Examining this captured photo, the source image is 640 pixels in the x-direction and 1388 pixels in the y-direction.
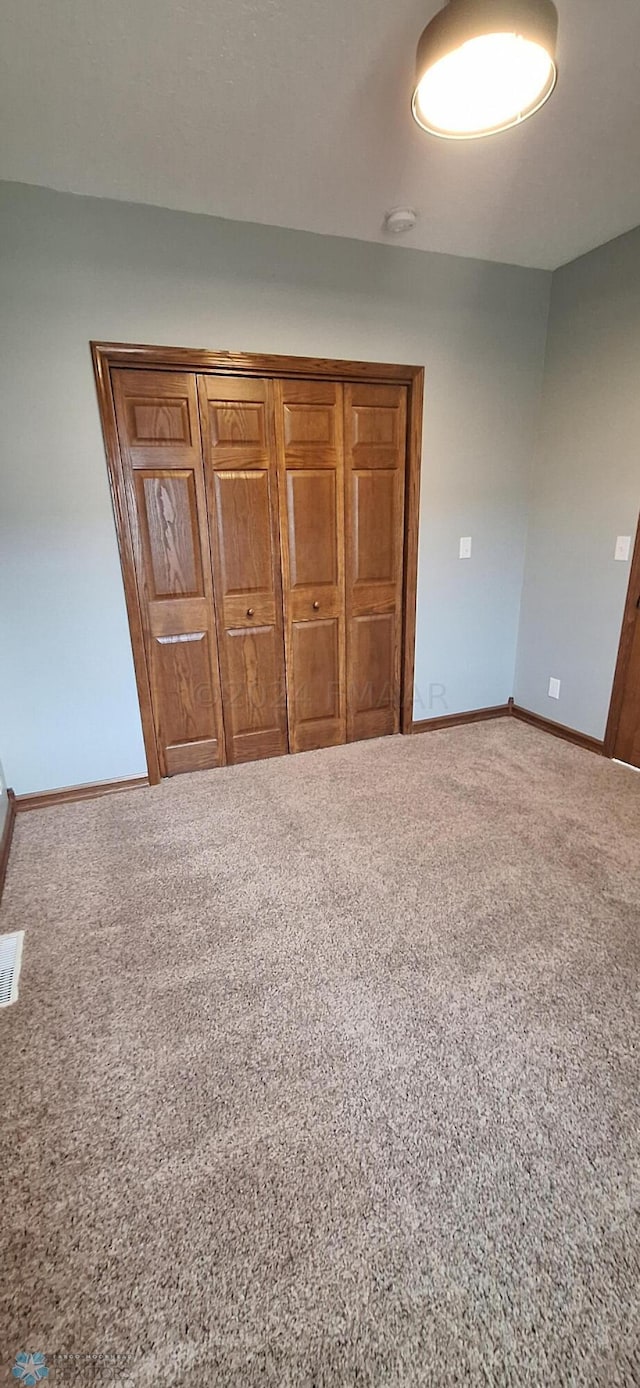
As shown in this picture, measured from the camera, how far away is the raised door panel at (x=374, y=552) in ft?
9.45

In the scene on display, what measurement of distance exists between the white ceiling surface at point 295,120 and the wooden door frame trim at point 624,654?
1.51 m

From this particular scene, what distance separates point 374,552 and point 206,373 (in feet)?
3.96

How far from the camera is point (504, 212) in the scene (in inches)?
92.7

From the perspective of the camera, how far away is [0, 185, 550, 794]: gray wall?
2.21m

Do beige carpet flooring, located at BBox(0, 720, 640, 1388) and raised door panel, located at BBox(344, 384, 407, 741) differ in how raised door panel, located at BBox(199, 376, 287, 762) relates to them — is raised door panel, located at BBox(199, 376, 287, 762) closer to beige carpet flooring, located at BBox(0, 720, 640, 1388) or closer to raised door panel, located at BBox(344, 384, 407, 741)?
raised door panel, located at BBox(344, 384, 407, 741)

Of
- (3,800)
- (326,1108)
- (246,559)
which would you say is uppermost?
(246,559)

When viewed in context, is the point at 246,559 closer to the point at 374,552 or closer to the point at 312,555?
the point at 312,555

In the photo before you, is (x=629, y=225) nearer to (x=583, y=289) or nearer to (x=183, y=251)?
(x=583, y=289)

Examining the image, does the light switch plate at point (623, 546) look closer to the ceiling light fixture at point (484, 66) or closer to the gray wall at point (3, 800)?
the ceiling light fixture at point (484, 66)

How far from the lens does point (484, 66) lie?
139 cm

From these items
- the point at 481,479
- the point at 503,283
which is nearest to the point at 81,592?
the point at 481,479

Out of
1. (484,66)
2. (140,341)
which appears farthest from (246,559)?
(484,66)

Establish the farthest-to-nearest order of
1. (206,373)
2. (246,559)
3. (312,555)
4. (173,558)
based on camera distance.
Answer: (312,555)
(246,559)
(173,558)
(206,373)

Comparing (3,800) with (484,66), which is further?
(3,800)
